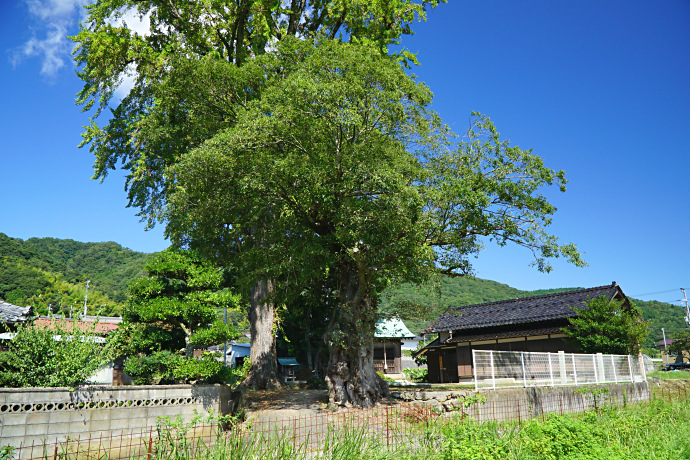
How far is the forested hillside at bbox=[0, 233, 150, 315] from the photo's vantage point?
50.8 metres

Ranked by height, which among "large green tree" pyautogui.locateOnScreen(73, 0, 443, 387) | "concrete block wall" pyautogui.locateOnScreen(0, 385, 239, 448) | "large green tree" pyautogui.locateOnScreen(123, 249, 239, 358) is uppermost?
"large green tree" pyautogui.locateOnScreen(73, 0, 443, 387)

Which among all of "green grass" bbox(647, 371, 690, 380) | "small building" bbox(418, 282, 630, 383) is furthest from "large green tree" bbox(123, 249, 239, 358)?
"green grass" bbox(647, 371, 690, 380)

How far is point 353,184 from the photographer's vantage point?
38.2 feet

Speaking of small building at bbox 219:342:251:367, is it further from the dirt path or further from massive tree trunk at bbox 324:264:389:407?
massive tree trunk at bbox 324:264:389:407

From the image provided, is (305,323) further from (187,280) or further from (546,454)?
(546,454)

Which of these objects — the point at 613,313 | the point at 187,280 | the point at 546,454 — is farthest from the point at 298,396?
the point at 613,313

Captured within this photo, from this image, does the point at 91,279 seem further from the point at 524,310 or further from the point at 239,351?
the point at 524,310

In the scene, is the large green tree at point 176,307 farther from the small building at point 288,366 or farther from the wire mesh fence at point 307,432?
the small building at point 288,366

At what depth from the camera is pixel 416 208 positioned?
37.1ft

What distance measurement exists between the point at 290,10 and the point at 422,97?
10.4m

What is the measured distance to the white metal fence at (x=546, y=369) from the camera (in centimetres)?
1280

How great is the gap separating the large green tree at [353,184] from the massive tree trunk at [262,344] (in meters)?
5.32

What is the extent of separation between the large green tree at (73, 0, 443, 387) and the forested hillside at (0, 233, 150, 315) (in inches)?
831

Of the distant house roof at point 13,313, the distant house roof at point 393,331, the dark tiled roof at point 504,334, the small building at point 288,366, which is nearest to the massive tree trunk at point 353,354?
the distant house roof at point 13,313
